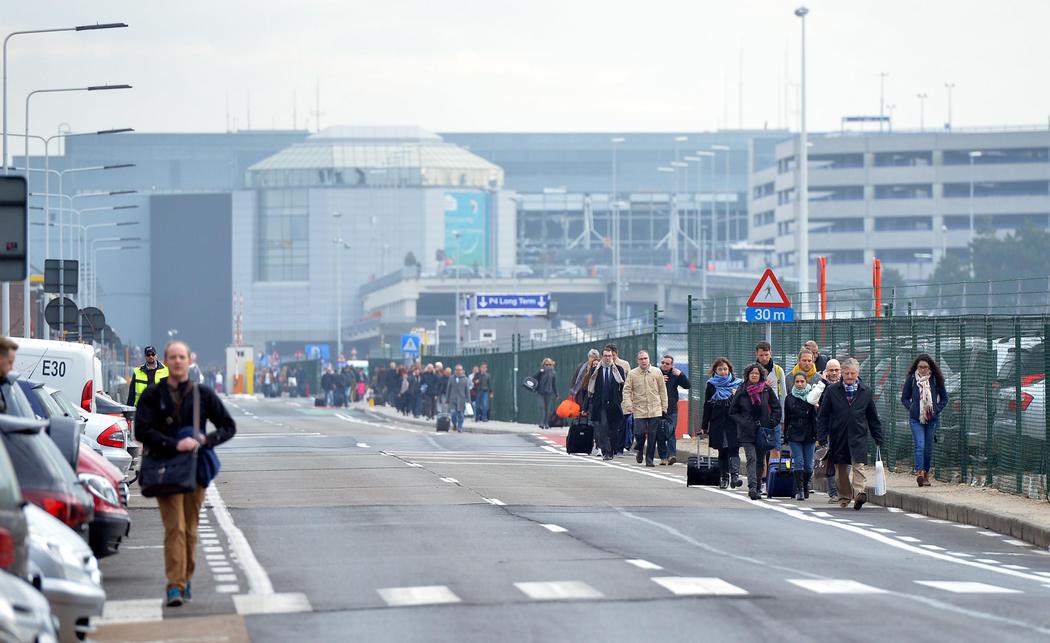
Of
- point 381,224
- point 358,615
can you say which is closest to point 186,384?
point 358,615

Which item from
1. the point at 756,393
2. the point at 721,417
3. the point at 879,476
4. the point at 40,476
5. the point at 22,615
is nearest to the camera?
the point at 22,615

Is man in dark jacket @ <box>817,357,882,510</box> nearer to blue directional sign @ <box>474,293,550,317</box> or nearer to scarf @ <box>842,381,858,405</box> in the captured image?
scarf @ <box>842,381,858,405</box>

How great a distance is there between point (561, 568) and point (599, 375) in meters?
18.0

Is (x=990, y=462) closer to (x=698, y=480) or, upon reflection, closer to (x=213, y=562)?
(x=698, y=480)

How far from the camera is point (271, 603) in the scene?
551 inches

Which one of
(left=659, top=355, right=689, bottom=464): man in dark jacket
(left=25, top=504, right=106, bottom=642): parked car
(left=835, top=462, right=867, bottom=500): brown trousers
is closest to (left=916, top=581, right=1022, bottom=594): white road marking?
(left=25, top=504, right=106, bottom=642): parked car

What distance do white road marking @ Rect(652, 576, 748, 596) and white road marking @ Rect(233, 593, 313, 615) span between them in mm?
2520

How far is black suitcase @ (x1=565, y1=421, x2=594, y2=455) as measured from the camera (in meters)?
35.4

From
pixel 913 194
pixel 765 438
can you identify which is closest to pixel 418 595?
pixel 765 438

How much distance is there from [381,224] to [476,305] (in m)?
95.3

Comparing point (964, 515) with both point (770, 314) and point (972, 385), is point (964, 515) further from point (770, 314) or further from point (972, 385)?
point (770, 314)

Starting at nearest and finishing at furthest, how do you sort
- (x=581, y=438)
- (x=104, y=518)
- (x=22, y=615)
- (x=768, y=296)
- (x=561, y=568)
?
(x=22, y=615), (x=104, y=518), (x=561, y=568), (x=768, y=296), (x=581, y=438)

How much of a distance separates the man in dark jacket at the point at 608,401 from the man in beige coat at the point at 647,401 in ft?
4.02

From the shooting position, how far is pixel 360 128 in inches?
7441
